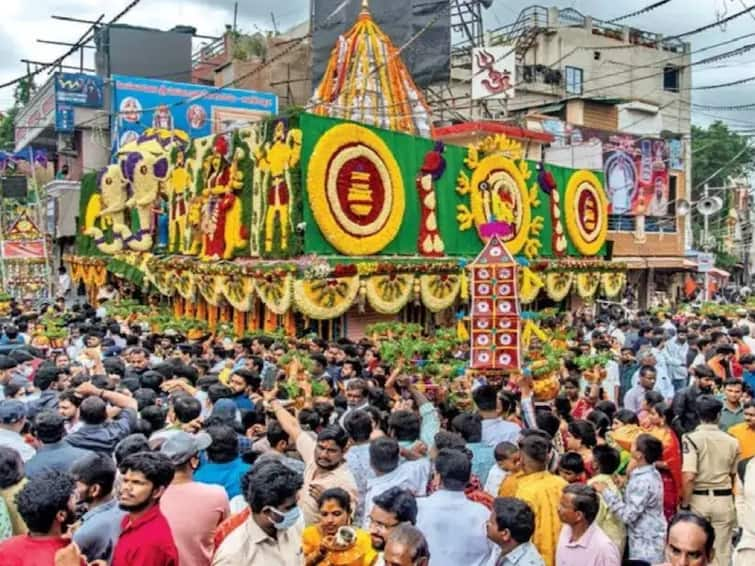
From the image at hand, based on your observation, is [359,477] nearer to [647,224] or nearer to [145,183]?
[145,183]

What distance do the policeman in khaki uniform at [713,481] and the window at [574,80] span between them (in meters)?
31.0

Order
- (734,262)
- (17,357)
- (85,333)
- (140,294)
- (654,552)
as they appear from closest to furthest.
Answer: (654,552) < (17,357) < (85,333) < (140,294) < (734,262)

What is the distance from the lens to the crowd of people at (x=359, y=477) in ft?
11.7

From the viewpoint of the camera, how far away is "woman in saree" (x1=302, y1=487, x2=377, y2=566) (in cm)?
365

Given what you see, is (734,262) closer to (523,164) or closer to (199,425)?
A: (523,164)

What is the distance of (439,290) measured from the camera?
57.8 feet

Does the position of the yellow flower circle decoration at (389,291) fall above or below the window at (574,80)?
below

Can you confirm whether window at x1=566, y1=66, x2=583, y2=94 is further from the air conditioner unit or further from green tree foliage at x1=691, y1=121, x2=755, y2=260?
the air conditioner unit

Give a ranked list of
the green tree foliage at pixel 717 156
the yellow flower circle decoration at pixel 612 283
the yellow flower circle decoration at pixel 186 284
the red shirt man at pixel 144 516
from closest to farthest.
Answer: the red shirt man at pixel 144 516 → the yellow flower circle decoration at pixel 186 284 → the yellow flower circle decoration at pixel 612 283 → the green tree foliage at pixel 717 156

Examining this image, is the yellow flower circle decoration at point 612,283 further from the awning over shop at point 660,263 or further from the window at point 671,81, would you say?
the window at point 671,81

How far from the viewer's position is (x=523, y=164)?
20.8 metres

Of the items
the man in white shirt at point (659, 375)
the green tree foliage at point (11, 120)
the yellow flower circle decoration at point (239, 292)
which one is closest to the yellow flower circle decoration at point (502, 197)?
the yellow flower circle decoration at point (239, 292)

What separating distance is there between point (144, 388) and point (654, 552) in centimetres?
463

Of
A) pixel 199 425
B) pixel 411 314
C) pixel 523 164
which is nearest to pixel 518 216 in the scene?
pixel 523 164
